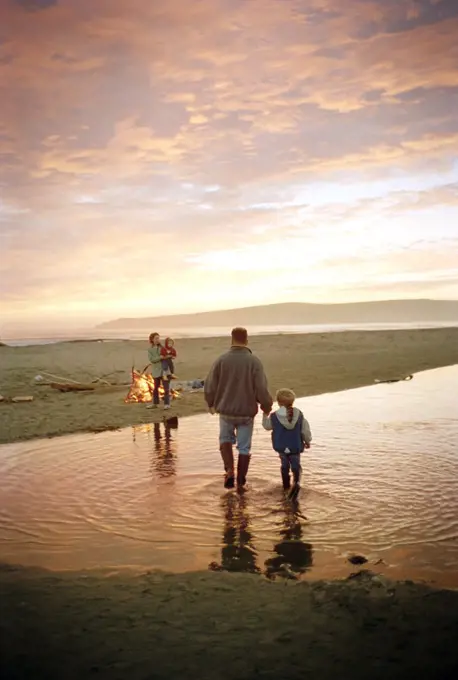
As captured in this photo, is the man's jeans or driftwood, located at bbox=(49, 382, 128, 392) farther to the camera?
driftwood, located at bbox=(49, 382, 128, 392)

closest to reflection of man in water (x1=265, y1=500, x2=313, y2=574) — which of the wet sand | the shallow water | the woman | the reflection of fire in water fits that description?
the shallow water

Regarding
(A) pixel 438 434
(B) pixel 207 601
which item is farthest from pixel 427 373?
(B) pixel 207 601

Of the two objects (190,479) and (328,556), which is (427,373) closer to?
(190,479)

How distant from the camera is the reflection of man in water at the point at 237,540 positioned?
5199mm

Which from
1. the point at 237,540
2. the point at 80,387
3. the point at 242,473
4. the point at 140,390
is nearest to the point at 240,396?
the point at 242,473

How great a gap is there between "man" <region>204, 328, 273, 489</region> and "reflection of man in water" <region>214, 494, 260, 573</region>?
0.71 meters

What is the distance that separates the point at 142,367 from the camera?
26781 mm

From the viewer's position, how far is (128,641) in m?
3.62

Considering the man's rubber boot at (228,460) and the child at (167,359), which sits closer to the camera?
the man's rubber boot at (228,460)

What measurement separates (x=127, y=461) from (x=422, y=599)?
6.07 metres

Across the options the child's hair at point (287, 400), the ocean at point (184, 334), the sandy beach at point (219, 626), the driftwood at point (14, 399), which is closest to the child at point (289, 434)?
the child's hair at point (287, 400)

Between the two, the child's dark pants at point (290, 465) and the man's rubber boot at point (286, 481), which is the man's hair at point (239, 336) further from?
the man's rubber boot at point (286, 481)

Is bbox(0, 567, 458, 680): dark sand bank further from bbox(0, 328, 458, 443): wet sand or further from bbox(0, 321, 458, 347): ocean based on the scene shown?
bbox(0, 321, 458, 347): ocean

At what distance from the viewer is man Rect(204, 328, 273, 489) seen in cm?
779
